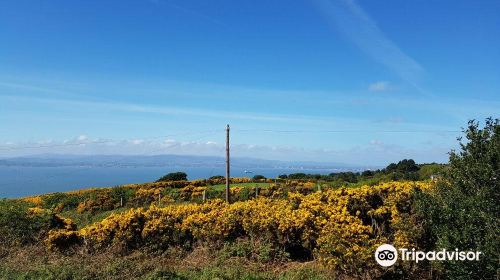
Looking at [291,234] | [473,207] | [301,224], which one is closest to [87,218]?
[291,234]

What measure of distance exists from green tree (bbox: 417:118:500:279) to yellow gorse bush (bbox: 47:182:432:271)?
4.10ft

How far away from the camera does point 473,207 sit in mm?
6992

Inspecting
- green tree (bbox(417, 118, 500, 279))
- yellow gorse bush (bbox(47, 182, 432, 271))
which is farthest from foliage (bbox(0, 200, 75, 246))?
green tree (bbox(417, 118, 500, 279))

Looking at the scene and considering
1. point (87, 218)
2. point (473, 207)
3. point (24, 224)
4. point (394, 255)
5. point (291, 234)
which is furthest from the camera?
point (87, 218)

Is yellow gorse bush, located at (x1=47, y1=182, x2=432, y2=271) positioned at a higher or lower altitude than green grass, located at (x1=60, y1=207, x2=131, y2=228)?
higher

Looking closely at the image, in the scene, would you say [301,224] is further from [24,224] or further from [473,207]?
[24,224]

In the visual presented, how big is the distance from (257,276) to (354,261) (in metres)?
2.09

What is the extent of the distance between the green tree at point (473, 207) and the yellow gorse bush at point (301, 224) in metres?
1.25

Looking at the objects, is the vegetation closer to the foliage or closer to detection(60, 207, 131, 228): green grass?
the foliage

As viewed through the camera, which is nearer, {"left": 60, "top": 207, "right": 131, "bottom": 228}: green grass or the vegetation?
the vegetation

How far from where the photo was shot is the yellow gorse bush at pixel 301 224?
8992 mm

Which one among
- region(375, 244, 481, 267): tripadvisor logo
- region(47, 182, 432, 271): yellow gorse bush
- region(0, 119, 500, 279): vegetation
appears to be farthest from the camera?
region(47, 182, 432, 271): yellow gorse bush

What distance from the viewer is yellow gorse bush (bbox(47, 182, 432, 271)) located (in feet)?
29.5

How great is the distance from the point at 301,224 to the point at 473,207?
4370 millimetres
